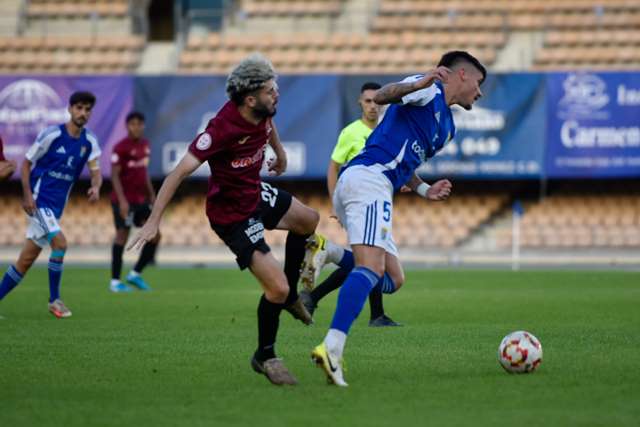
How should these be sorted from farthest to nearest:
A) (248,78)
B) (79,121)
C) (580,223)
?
(580,223)
(79,121)
(248,78)

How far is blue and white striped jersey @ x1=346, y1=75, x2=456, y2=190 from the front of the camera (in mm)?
7816

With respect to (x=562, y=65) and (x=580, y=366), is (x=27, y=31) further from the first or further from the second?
(x=580, y=366)

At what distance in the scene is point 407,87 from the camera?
7426 mm

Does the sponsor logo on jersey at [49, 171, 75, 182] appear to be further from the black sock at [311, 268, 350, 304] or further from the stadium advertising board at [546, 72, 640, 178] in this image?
the stadium advertising board at [546, 72, 640, 178]

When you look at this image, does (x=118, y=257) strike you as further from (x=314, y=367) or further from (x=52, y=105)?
(x=52, y=105)

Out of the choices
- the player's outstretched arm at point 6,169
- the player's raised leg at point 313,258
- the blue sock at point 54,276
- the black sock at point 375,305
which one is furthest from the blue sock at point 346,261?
the blue sock at point 54,276

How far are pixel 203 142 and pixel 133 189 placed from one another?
419 inches

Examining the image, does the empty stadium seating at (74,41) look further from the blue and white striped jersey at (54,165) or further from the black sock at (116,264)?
the blue and white striped jersey at (54,165)

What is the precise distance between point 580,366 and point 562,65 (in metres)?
19.6

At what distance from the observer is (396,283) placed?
370 inches

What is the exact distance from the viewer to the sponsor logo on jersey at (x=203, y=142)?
7.34 metres

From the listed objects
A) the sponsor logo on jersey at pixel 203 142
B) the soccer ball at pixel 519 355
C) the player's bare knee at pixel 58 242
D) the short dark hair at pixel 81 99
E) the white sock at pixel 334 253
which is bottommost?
the soccer ball at pixel 519 355

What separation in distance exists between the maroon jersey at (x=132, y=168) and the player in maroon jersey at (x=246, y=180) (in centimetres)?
998

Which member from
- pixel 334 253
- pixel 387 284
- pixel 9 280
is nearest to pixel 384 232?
pixel 334 253
